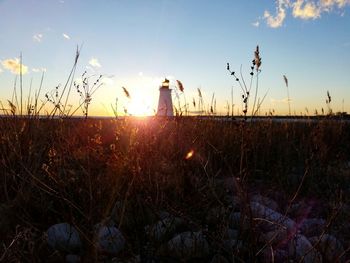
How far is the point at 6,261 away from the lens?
1.59m

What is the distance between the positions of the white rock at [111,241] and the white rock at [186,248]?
209mm

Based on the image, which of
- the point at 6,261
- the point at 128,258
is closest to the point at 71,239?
the point at 128,258

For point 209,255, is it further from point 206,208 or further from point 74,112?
point 74,112

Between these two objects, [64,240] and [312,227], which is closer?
[64,240]

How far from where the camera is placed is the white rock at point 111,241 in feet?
6.54

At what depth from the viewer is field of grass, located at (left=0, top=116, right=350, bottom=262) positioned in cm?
185

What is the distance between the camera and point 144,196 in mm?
2428

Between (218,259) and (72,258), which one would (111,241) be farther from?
(218,259)

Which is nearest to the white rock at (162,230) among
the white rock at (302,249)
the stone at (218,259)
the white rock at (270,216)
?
the stone at (218,259)

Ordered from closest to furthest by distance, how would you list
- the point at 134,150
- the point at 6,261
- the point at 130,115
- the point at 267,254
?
the point at 6,261 → the point at 267,254 → the point at 134,150 → the point at 130,115

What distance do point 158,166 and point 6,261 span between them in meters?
1.50

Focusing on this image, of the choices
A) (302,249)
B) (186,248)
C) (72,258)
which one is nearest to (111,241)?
(72,258)

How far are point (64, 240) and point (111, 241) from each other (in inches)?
9.8

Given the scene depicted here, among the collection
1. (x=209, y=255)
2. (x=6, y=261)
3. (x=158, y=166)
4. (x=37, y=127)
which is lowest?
(x=209, y=255)
